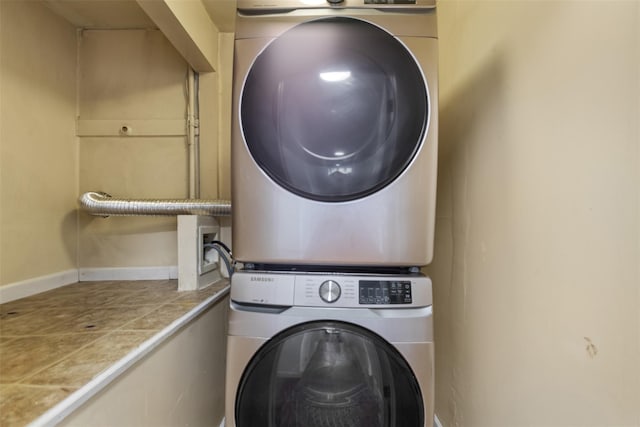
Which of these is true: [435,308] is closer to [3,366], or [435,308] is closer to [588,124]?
[588,124]

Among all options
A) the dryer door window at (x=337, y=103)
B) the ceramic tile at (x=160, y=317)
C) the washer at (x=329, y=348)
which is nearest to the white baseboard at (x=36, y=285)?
the ceramic tile at (x=160, y=317)

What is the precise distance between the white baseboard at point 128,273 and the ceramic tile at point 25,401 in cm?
107

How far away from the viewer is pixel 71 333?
831 millimetres

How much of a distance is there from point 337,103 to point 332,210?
302 mm

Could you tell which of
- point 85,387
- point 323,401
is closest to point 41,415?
point 85,387

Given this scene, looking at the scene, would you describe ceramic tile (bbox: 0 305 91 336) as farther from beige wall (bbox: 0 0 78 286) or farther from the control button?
the control button

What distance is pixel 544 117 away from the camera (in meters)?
0.64

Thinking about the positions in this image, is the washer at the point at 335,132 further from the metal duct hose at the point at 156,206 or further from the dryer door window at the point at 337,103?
the metal duct hose at the point at 156,206

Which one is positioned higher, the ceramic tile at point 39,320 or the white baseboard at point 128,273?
the white baseboard at point 128,273

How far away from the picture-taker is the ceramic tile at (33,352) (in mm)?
626

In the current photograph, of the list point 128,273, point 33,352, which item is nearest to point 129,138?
point 128,273

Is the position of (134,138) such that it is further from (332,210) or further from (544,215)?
(544,215)

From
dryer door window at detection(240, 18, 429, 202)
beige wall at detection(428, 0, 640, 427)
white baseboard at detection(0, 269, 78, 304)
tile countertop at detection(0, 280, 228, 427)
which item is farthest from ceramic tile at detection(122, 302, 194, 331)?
beige wall at detection(428, 0, 640, 427)

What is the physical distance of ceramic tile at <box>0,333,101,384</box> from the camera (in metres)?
0.63
